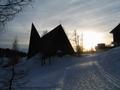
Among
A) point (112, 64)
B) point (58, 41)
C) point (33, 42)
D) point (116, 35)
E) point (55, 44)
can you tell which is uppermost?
point (116, 35)

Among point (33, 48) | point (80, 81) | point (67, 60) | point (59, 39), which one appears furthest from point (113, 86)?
point (33, 48)

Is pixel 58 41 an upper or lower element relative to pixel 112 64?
upper

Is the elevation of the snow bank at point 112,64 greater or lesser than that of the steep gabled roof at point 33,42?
lesser

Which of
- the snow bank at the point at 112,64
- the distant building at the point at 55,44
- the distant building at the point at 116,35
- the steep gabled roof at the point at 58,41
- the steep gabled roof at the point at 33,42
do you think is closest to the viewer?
the snow bank at the point at 112,64

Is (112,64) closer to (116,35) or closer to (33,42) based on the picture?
(116,35)

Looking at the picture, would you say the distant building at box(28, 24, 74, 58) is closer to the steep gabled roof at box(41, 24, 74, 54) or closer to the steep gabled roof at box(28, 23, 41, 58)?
the steep gabled roof at box(41, 24, 74, 54)

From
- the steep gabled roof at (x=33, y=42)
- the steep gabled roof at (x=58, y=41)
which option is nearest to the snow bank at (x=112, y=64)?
the steep gabled roof at (x=58, y=41)

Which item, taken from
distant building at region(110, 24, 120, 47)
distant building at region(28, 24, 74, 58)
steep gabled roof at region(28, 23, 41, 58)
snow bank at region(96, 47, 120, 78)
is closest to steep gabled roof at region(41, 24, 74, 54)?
distant building at region(28, 24, 74, 58)

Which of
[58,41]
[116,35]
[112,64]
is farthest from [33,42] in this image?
[112,64]

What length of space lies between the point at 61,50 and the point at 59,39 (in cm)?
217

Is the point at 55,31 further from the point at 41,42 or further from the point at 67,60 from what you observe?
the point at 67,60

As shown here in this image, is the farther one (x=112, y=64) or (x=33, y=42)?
(x=33, y=42)

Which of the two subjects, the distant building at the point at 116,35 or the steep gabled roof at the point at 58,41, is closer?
the steep gabled roof at the point at 58,41

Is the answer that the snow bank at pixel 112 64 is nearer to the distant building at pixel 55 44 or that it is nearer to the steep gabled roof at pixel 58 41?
the distant building at pixel 55 44
